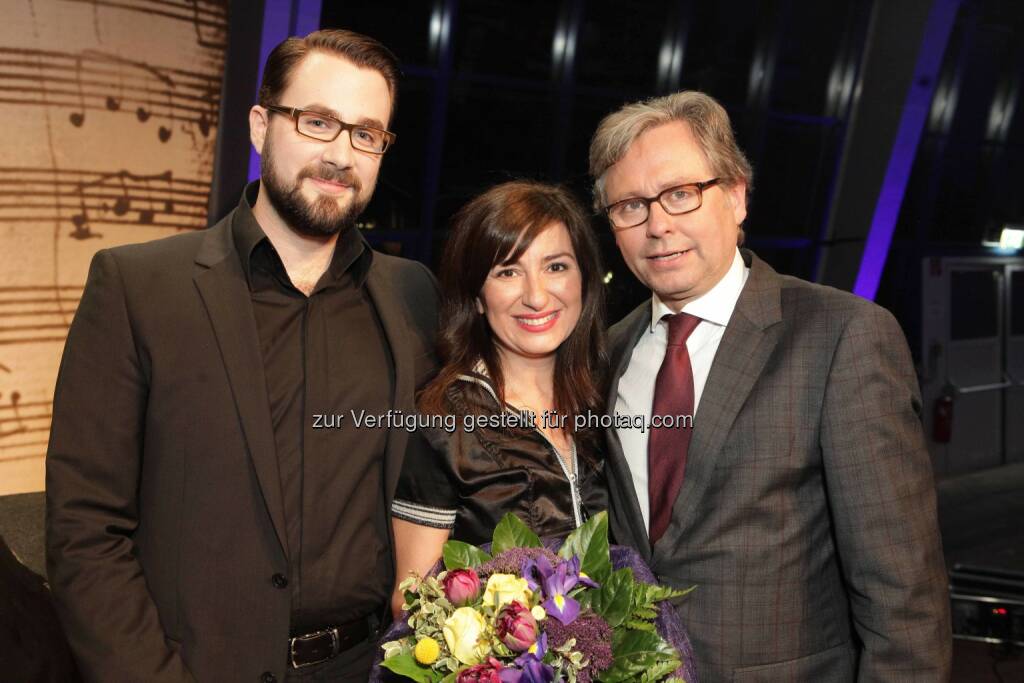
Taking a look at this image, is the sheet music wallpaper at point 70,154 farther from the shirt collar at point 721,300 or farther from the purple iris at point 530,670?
the purple iris at point 530,670

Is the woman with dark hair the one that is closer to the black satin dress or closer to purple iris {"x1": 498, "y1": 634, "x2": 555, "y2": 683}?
the black satin dress

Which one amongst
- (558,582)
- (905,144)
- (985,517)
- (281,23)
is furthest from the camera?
(905,144)

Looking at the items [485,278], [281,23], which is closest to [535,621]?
[485,278]

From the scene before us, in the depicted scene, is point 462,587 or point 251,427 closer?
point 462,587

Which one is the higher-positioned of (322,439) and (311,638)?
(322,439)

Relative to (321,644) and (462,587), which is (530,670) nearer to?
(462,587)

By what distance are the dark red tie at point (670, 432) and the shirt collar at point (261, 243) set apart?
0.79 meters

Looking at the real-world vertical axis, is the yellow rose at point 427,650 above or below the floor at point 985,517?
above

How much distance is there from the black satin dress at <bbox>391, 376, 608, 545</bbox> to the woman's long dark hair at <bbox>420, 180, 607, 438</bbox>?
3.8 inches

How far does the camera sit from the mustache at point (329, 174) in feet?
6.45

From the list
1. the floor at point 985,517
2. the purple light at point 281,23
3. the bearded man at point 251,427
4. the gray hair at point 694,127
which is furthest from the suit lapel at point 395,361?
the floor at point 985,517

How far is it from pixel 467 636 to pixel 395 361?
0.88m

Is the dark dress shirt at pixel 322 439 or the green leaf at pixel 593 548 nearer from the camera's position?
the green leaf at pixel 593 548

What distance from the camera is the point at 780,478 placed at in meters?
1.73
